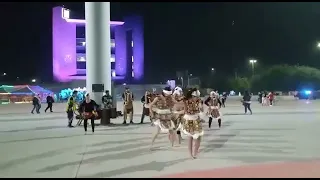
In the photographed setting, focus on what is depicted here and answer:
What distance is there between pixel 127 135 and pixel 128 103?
5.20 m

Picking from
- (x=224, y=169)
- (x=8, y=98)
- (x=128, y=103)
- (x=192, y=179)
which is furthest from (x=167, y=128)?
(x=8, y=98)

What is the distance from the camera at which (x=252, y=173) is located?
29.3 feet

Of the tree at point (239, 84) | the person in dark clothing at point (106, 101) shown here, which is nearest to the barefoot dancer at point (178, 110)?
the person in dark clothing at point (106, 101)

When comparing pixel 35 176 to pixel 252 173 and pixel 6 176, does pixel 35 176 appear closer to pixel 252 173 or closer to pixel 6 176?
pixel 6 176

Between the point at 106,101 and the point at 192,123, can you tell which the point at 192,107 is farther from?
the point at 106,101

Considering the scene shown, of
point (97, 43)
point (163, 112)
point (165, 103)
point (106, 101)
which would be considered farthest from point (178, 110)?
point (97, 43)

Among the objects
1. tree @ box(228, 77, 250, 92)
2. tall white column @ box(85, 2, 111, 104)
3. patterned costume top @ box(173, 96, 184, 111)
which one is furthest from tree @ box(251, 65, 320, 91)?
patterned costume top @ box(173, 96, 184, 111)

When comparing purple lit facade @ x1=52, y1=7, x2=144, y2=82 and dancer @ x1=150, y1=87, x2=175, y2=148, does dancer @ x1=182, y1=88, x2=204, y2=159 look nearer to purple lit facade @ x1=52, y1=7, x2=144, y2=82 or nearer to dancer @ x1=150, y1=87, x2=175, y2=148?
dancer @ x1=150, y1=87, x2=175, y2=148

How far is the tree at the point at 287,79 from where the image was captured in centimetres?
8538

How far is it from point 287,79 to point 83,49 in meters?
49.0

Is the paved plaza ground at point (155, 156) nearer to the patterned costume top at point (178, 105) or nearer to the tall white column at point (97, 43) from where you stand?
the patterned costume top at point (178, 105)

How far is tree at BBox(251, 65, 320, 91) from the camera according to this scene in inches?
3361

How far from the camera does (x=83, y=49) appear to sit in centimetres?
10912

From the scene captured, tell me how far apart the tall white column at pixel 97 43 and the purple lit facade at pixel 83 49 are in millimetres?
77754
